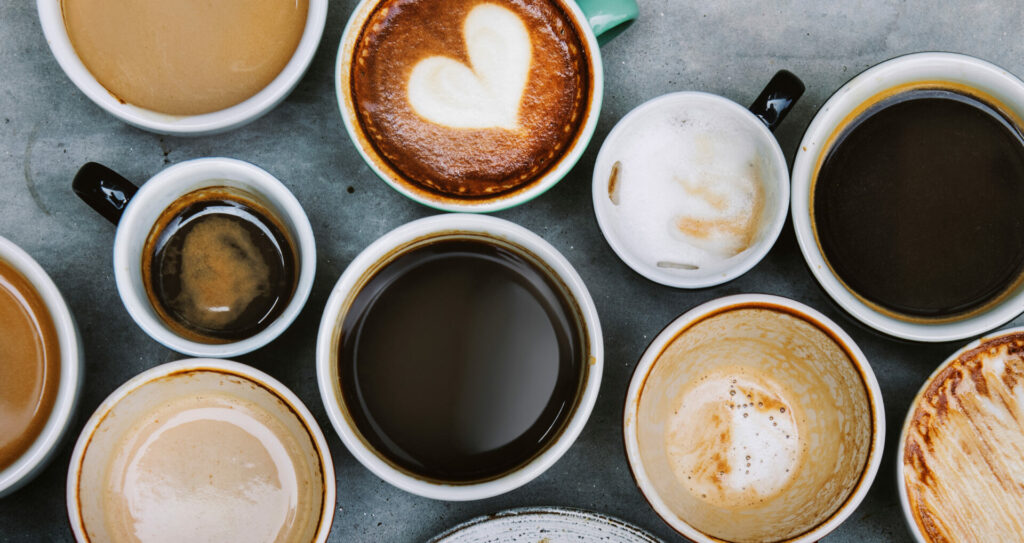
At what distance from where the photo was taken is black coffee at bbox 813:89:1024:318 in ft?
3.41

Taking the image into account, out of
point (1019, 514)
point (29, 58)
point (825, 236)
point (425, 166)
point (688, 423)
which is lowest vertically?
point (1019, 514)

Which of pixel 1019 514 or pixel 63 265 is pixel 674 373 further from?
pixel 63 265

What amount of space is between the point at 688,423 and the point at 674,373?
96 millimetres

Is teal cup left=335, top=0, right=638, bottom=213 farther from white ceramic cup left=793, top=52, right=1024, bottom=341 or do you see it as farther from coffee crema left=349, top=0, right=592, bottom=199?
white ceramic cup left=793, top=52, right=1024, bottom=341

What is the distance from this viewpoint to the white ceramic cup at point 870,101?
3.17ft

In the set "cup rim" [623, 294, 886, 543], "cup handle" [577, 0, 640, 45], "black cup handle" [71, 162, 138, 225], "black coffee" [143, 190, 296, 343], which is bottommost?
"cup rim" [623, 294, 886, 543]

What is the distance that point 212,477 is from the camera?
3.31 ft

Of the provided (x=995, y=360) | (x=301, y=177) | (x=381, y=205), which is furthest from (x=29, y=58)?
(x=995, y=360)

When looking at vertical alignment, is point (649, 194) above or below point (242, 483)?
above

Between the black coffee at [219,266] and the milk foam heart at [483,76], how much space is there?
31 centimetres

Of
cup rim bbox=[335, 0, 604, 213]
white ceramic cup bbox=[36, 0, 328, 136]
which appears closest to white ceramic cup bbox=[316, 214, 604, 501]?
cup rim bbox=[335, 0, 604, 213]

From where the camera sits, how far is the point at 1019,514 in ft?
3.47

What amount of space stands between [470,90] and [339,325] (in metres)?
0.39

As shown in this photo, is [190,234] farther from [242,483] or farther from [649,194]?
[649,194]
